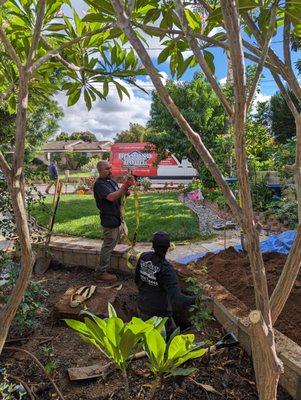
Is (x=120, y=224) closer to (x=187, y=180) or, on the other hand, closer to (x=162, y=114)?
(x=162, y=114)

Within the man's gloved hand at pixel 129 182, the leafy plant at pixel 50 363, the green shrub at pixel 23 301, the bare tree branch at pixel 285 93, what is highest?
the bare tree branch at pixel 285 93

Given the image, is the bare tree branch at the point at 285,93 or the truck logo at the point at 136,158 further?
the truck logo at the point at 136,158

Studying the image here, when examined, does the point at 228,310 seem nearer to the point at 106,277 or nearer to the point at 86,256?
the point at 106,277

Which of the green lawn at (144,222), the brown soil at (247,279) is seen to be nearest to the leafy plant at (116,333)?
the brown soil at (247,279)

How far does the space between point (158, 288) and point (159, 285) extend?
0.13 ft

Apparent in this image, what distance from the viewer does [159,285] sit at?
313 cm

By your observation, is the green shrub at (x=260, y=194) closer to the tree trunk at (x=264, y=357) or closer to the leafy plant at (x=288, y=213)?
the leafy plant at (x=288, y=213)

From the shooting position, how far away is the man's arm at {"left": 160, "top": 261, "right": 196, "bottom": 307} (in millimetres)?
2989

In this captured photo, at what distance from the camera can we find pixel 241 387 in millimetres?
2449

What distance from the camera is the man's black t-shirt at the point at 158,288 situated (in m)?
3.03

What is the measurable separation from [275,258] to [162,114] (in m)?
14.2

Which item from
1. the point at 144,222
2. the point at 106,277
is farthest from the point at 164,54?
the point at 144,222

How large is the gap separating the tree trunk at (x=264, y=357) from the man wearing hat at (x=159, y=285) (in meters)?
1.52

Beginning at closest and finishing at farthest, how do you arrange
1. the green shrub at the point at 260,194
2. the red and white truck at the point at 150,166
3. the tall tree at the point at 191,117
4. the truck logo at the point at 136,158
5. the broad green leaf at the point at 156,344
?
1. the broad green leaf at the point at 156,344
2. the green shrub at the point at 260,194
3. the tall tree at the point at 191,117
4. the red and white truck at the point at 150,166
5. the truck logo at the point at 136,158
